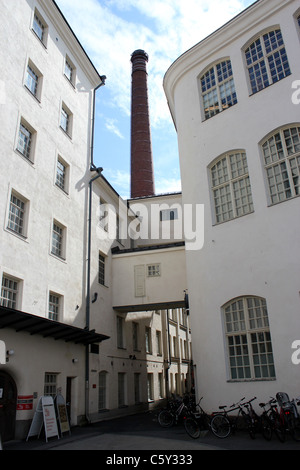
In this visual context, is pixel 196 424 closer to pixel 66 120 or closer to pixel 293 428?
pixel 293 428

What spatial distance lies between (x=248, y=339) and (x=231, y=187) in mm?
5841

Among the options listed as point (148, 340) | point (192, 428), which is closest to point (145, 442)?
point (192, 428)

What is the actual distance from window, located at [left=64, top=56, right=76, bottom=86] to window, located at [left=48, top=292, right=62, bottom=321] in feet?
38.2

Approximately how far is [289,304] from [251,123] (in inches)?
284

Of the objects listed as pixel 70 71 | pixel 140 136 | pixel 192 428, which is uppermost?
pixel 140 136

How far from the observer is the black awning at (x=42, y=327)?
11.1m

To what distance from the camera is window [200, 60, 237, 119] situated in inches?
642

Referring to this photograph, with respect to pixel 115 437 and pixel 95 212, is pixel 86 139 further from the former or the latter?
pixel 115 437

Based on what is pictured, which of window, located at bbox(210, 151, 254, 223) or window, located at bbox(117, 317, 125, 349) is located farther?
window, located at bbox(117, 317, 125, 349)

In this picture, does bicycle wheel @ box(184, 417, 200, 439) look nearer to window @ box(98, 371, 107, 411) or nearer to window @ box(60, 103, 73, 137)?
window @ box(98, 371, 107, 411)

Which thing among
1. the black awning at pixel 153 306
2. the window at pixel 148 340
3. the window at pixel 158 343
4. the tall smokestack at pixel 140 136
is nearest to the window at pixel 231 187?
the black awning at pixel 153 306

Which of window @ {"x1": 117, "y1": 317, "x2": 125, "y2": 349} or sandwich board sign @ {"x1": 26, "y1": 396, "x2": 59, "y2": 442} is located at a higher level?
window @ {"x1": 117, "y1": 317, "x2": 125, "y2": 349}

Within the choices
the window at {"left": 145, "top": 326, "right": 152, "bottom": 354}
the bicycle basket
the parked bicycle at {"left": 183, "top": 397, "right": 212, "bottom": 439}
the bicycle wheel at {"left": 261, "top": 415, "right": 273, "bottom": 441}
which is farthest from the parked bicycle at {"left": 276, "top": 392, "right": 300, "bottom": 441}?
the window at {"left": 145, "top": 326, "right": 152, "bottom": 354}

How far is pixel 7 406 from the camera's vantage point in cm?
1225
